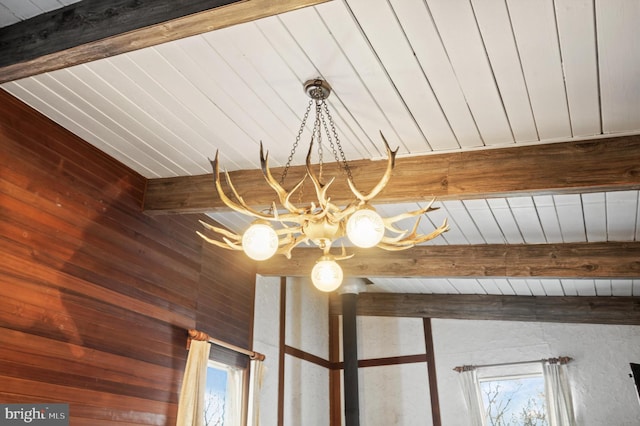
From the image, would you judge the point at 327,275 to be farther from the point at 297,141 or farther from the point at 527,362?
the point at 527,362

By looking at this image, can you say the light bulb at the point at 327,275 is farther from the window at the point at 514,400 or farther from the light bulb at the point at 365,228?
the window at the point at 514,400

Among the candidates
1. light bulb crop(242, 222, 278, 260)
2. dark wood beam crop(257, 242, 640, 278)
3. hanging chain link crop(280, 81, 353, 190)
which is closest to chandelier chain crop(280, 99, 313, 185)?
hanging chain link crop(280, 81, 353, 190)

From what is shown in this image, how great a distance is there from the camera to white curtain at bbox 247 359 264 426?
Result: 204 inches

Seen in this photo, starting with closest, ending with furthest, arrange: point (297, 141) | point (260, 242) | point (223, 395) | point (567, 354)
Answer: point (260, 242), point (297, 141), point (223, 395), point (567, 354)

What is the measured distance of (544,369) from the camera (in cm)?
653

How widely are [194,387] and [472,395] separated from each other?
377cm

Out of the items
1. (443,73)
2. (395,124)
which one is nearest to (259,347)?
(395,124)

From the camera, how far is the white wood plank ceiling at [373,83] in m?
2.51

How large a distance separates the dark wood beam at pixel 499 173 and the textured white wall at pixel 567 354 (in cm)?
388

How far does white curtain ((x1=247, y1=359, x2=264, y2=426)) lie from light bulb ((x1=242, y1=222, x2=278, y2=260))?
3087mm

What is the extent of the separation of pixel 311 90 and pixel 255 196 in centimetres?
114

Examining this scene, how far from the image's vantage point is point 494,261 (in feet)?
16.7

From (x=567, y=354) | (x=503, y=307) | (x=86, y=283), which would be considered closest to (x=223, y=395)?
(x=86, y=283)

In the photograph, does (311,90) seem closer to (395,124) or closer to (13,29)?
(395,124)
